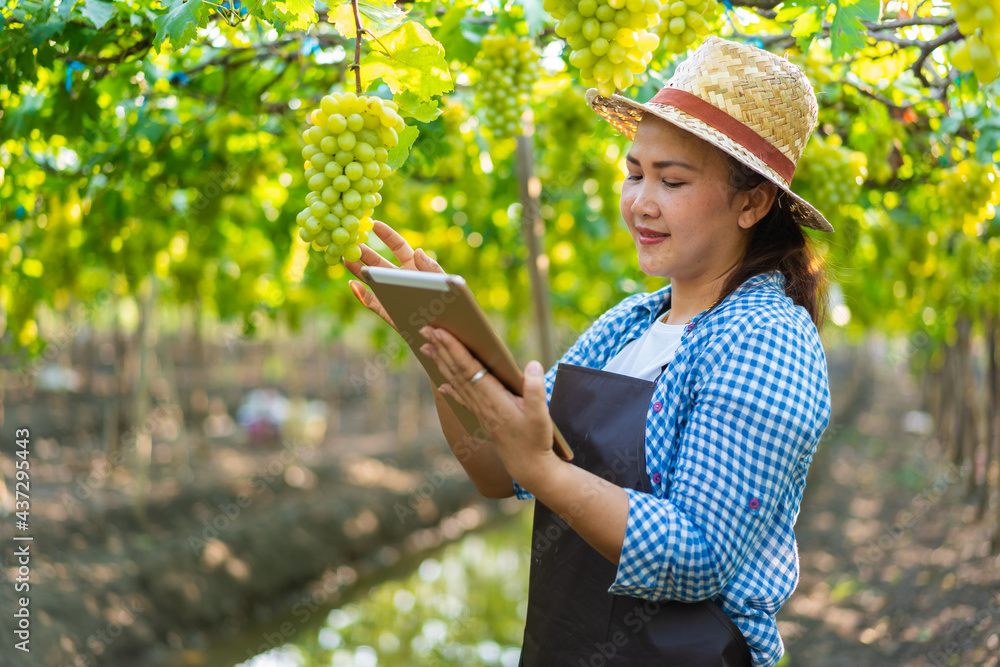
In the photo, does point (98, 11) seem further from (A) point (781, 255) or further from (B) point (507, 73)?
(A) point (781, 255)

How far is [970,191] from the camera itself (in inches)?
102

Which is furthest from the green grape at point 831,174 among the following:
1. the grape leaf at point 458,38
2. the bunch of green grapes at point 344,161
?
the bunch of green grapes at point 344,161

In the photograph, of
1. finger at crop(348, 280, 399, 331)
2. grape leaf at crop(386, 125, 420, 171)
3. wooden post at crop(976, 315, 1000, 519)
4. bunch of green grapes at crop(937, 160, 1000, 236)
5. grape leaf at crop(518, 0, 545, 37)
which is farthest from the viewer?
wooden post at crop(976, 315, 1000, 519)

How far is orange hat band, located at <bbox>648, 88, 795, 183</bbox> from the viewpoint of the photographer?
4.85ft

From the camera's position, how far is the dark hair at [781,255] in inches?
60.4

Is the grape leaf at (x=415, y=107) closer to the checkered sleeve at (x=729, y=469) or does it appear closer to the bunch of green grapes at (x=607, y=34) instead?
the bunch of green grapes at (x=607, y=34)

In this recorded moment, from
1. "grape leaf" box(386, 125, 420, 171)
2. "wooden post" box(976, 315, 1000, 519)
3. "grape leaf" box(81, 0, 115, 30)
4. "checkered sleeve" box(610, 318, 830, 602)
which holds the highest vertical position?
"grape leaf" box(81, 0, 115, 30)

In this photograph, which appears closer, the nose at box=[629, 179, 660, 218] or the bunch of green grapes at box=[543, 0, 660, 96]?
the bunch of green grapes at box=[543, 0, 660, 96]

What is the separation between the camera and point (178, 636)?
6.40 meters

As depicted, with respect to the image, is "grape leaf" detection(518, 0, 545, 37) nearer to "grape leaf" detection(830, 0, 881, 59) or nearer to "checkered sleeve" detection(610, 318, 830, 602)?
"grape leaf" detection(830, 0, 881, 59)

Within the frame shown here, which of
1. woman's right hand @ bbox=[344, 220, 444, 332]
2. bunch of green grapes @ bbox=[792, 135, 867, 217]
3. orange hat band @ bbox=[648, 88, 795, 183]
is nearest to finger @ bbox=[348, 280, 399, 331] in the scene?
woman's right hand @ bbox=[344, 220, 444, 332]

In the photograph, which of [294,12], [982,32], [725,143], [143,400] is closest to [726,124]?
[725,143]

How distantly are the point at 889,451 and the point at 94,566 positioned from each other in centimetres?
1356

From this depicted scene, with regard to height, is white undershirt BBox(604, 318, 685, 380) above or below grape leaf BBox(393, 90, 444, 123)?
below
